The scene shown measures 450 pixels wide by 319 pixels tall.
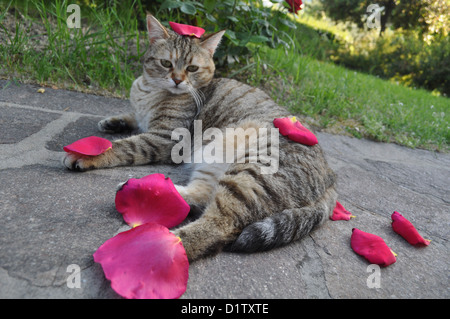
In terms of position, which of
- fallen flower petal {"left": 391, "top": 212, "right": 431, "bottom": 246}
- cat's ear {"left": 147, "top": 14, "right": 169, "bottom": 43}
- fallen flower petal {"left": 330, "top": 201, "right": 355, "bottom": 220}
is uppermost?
cat's ear {"left": 147, "top": 14, "right": 169, "bottom": 43}

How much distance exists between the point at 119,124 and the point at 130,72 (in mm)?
1293

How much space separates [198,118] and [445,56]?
44.7ft

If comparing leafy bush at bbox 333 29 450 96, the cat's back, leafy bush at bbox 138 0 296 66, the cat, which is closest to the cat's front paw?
the cat

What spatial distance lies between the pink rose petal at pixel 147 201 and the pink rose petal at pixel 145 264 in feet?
0.81

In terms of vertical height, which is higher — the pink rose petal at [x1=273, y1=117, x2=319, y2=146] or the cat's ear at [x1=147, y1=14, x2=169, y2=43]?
the cat's ear at [x1=147, y1=14, x2=169, y2=43]

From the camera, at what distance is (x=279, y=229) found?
1521 millimetres

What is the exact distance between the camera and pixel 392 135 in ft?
13.9

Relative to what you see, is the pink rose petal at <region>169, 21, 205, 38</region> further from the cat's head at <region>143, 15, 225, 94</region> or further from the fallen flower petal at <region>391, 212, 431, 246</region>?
the fallen flower petal at <region>391, 212, 431, 246</region>

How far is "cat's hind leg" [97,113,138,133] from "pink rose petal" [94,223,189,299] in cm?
176

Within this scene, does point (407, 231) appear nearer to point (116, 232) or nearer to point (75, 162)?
point (116, 232)

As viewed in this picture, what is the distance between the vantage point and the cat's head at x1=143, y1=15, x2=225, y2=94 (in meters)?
2.77

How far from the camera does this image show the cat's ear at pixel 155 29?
9.23 ft

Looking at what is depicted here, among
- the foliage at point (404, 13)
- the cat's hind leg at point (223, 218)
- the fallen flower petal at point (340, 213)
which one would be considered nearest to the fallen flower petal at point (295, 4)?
the fallen flower petal at point (340, 213)
